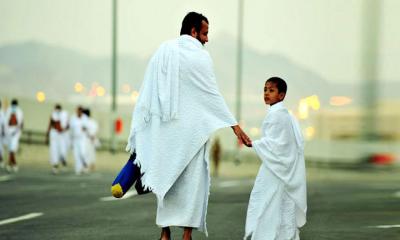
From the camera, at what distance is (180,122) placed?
8883 mm

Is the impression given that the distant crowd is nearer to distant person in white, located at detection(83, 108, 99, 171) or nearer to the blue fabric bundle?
distant person in white, located at detection(83, 108, 99, 171)

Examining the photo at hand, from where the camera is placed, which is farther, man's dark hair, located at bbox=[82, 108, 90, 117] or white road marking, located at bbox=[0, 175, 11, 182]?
man's dark hair, located at bbox=[82, 108, 90, 117]

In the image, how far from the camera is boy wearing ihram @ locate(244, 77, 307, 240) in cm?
938

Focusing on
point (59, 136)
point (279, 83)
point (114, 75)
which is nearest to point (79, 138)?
point (59, 136)

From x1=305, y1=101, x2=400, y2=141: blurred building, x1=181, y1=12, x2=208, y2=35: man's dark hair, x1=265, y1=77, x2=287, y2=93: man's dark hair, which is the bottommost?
x1=305, y1=101, x2=400, y2=141: blurred building

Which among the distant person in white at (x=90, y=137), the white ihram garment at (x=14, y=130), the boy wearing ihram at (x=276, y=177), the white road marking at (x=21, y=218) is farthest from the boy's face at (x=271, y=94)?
the distant person in white at (x=90, y=137)

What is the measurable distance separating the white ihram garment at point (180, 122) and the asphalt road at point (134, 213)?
1.88m

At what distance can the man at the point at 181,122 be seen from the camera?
28.9 feet

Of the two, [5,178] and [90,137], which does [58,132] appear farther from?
[5,178]

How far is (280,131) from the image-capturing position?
939 cm

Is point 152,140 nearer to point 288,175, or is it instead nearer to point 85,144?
point 288,175

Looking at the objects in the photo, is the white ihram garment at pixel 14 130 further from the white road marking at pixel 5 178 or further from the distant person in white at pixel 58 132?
the white road marking at pixel 5 178

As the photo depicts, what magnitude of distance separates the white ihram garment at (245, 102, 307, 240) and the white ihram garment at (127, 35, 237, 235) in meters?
0.60

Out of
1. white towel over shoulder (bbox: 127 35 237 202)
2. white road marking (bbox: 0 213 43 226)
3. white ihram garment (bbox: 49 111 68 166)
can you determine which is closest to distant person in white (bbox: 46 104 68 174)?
white ihram garment (bbox: 49 111 68 166)
